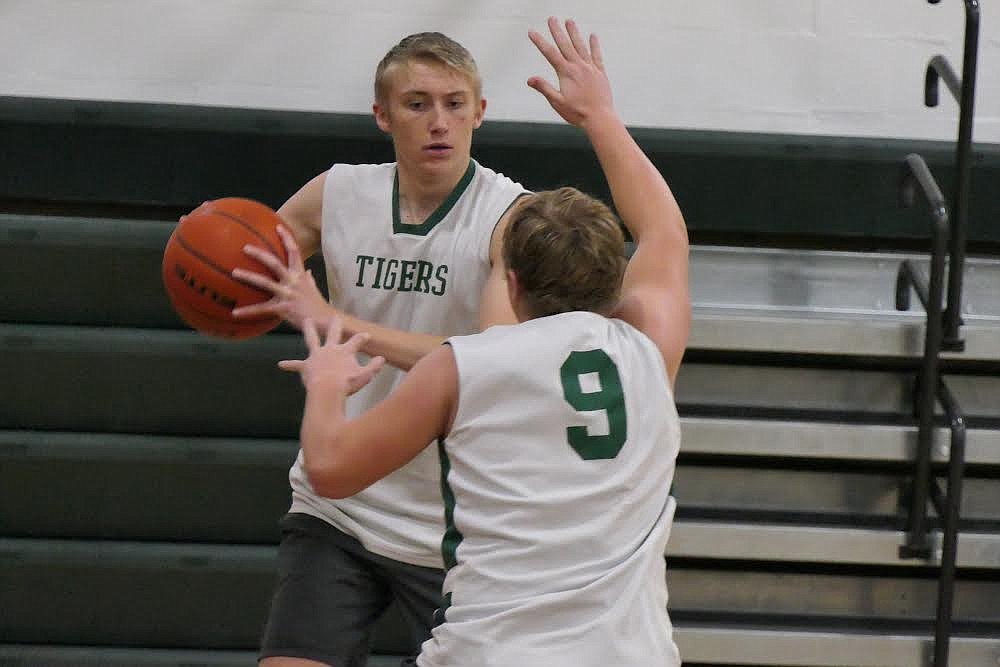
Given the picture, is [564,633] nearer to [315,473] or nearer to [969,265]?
[315,473]

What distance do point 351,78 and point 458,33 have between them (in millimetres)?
399

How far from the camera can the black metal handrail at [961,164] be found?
3.96 meters

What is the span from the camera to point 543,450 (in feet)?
6.50

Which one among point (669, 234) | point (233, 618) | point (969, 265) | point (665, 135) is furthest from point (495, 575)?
point (969, 265)

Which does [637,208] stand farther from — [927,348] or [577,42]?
[927,348]

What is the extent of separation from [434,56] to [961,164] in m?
1.89

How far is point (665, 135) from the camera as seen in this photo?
4.55m

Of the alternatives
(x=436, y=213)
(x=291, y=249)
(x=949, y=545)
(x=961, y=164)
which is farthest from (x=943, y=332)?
(x=291, y=249)

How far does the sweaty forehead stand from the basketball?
1.37 feet

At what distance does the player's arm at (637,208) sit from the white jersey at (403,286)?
485 mm

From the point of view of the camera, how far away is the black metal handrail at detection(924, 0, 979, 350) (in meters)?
3.96

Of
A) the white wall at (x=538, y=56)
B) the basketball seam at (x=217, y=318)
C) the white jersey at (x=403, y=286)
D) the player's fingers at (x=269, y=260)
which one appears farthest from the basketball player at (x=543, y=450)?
the white wall at (x=538, y=56)

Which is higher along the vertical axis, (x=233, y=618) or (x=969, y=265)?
(x=969, y=265)

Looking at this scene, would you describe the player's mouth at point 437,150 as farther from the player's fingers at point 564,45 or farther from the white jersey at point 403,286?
the player's fingers at point 564,45
